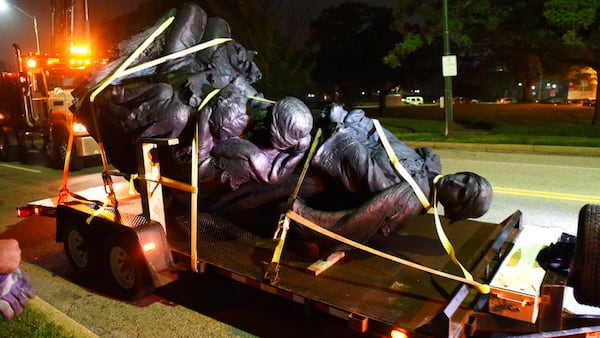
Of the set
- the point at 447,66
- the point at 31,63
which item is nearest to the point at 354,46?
the point at 447,66

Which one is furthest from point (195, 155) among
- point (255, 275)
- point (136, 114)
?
point (255, 275)

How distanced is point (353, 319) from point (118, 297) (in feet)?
9.08

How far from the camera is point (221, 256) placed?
14.3 ft

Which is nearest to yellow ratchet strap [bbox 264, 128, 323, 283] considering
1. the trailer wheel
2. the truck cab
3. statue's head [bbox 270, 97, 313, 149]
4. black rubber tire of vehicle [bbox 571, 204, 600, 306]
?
statue's head [bbox 270, 97, 313, 149]

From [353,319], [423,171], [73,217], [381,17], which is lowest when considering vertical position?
[353,319]

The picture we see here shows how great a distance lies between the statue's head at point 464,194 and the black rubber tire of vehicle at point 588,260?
2.28 feet

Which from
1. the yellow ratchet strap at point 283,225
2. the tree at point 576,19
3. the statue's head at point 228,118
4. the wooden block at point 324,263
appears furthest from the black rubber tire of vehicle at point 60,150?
the tree at point 576,19

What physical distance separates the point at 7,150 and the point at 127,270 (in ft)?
45.7

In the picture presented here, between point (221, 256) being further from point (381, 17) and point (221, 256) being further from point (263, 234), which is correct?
point (381, 17)

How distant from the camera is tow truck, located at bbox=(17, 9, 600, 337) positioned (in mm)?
3027

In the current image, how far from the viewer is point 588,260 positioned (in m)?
2.93

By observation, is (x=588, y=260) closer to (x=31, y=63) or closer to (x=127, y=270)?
(x=127, y=270)

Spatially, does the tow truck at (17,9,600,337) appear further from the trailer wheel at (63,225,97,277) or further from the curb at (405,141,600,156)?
the curb at (405,141,600,156)

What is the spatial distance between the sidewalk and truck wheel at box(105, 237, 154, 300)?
5.8 inches
